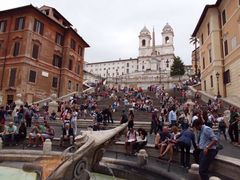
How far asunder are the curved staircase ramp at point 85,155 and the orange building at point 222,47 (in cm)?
1909

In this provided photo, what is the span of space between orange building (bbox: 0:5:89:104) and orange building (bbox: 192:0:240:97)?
798 inches

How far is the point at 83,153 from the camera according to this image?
5297mm

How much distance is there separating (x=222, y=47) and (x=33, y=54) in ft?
76.3

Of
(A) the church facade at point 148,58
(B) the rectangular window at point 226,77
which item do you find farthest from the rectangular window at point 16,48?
(A) the church facade at point 148,58

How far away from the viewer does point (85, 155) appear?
5.38 metres

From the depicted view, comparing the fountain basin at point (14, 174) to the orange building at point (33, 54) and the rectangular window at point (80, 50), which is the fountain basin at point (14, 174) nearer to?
the orange building at point (33, 54)

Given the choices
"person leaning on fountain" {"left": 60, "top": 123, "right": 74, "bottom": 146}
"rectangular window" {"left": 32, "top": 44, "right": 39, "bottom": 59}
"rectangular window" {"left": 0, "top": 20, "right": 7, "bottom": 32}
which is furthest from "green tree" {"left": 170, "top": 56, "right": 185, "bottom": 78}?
"person leaning on fountain" {"left": 60, "top": 123, "right": 74, "bottom": 146}

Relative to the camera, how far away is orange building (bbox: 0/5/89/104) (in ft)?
92.2

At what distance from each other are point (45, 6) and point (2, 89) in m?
14.7

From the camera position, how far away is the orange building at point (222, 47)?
22125mm

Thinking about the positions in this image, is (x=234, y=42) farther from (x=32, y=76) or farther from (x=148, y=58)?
(x=148, y=58)

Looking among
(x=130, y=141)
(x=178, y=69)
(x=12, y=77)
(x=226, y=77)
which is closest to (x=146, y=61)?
(x=178, y=69)

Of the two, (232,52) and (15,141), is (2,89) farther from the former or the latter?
(232,52)

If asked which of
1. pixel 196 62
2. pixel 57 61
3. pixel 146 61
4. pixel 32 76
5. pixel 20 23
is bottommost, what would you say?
pixel 32 76
